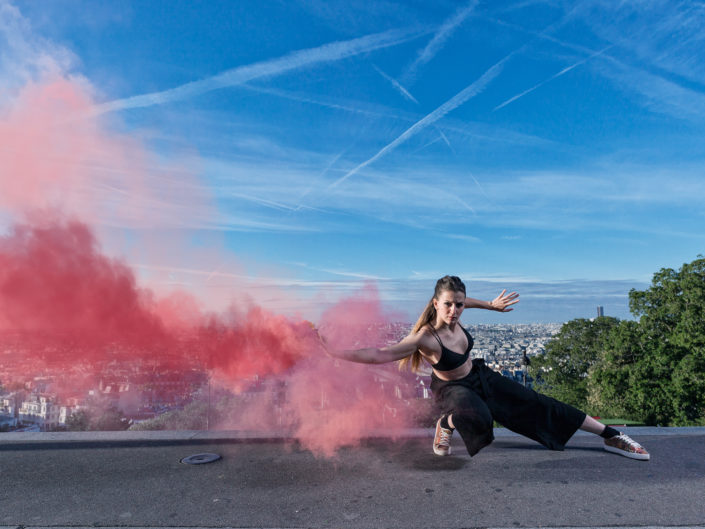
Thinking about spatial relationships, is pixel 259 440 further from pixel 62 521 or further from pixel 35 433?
pixel 35 433

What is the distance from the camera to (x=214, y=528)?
3.73 m

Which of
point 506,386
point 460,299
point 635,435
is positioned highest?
point 460,299

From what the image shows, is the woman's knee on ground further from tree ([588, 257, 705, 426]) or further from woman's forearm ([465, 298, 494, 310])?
tree ([588, 257, 705, 426])

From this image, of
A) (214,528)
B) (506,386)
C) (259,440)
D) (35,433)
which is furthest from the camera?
(35,433)

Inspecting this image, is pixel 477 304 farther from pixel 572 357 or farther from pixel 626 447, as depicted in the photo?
pixel 572 357

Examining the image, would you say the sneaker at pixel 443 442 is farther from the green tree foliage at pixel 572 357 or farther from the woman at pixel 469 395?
the green tree foliage at pixel 572 357

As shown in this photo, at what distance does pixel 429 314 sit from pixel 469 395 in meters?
0.97

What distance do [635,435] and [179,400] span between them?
815 centimetres

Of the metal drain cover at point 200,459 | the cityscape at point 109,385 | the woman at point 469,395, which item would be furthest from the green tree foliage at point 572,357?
the metal drain cover at point 200,459

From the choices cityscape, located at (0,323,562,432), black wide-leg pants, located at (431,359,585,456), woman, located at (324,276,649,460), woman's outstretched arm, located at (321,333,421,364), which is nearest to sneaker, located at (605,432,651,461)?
woman, located at (324,276,649,460)

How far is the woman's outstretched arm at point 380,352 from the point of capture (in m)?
4.61

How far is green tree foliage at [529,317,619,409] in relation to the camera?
33375mm

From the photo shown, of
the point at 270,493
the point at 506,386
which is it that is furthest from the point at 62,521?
the point at 506,386

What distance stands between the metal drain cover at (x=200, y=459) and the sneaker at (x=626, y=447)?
4.73 meters
